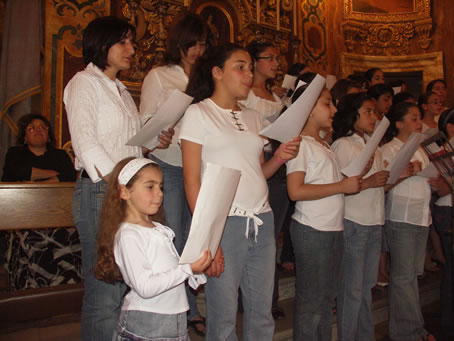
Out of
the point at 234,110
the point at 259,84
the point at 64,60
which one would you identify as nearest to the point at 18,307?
the point at 234,110

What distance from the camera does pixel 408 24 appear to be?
25.2 feet

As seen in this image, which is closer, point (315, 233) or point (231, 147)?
point (231, 147)

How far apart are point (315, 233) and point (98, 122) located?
Answer: 1.12m

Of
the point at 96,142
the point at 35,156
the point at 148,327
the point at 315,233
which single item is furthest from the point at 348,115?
the point at 35,156

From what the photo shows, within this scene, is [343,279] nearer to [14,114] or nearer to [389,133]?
[389,133]

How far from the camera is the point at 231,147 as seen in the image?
1745mm

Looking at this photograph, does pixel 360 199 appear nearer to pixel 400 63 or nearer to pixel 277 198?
pixel 277 198

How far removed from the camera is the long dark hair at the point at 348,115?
8.60 ft

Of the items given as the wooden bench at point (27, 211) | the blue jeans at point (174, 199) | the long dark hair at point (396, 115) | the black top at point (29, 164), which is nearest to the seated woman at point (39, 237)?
the black top at point (29, 164)

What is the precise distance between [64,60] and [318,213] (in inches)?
126

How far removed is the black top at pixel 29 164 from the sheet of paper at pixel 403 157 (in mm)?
2254

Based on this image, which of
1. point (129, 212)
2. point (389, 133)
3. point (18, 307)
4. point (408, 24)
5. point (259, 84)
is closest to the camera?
point (129, 212)

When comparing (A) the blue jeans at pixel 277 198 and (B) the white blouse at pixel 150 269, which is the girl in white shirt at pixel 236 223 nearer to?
(B) the white blouse at pixel 150 269

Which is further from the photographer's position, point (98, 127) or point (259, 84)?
point (259, 84)
